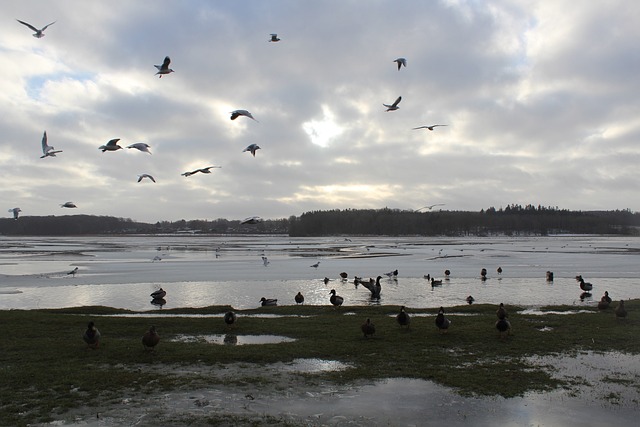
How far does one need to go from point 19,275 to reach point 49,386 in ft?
107

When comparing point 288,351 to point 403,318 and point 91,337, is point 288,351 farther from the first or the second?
point 91,337

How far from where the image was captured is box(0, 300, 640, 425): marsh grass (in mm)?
10227

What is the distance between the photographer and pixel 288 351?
13.4 meters

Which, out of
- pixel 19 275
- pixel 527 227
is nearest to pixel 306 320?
pixel 19 275

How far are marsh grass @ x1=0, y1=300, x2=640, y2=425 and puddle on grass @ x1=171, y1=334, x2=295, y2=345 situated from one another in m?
0.43

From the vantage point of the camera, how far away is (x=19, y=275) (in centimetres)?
3778

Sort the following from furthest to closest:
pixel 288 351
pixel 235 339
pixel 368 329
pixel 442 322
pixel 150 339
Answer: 1. pixel 235 339
2. pixel 442 322
3. pixel 368 329
4. pixel 288 351
5. pixel 150 339

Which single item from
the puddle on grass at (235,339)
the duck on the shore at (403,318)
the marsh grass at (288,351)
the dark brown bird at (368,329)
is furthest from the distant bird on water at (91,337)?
the duck on the shore at (403,318)

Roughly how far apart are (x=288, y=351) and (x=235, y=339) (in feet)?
9.50

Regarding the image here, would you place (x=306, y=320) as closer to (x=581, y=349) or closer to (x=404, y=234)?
(x=581, y=349)

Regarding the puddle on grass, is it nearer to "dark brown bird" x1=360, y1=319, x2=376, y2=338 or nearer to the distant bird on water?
"dark brown bird" x1=360, y1=319, x2=376, y2=338

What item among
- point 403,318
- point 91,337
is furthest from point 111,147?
point 403,318

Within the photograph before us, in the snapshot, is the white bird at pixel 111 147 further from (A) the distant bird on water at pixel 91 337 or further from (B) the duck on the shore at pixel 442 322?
(B) the duck on the shore at pixel 442 322

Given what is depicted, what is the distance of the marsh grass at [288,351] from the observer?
1023 cm
